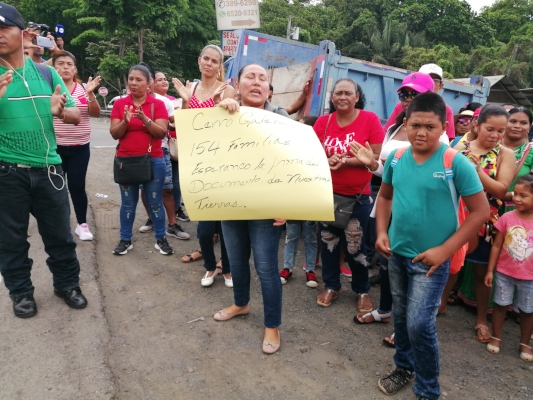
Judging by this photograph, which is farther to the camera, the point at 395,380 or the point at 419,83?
the point at 419,83

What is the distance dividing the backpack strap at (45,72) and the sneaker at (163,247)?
6.70 feet

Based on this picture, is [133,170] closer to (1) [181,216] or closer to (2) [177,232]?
(2) [177,232]

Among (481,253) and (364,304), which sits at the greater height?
(481,253)

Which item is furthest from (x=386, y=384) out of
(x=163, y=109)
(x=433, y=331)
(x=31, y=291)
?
(x=163, y=109)

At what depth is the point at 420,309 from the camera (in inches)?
81.5

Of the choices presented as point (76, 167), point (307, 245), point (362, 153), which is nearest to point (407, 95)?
point (362, 153)

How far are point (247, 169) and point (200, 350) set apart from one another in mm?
1296

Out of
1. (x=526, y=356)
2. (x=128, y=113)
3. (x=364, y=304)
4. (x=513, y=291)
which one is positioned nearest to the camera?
(x=526, y=356)

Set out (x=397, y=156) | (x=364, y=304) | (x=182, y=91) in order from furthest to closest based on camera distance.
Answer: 1. (x=182, y=91)
2. (x=364, y=304)
3. (x=397, y=156)

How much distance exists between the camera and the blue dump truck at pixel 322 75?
4895mm

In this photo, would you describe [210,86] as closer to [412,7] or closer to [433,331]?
[433,331]

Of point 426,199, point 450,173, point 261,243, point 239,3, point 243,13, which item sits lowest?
point 261,243

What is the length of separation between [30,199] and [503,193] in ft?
11.0

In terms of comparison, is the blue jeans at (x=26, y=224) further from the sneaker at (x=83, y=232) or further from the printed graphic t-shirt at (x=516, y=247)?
the printed graphic t-shirt at (x=516, y=247)
